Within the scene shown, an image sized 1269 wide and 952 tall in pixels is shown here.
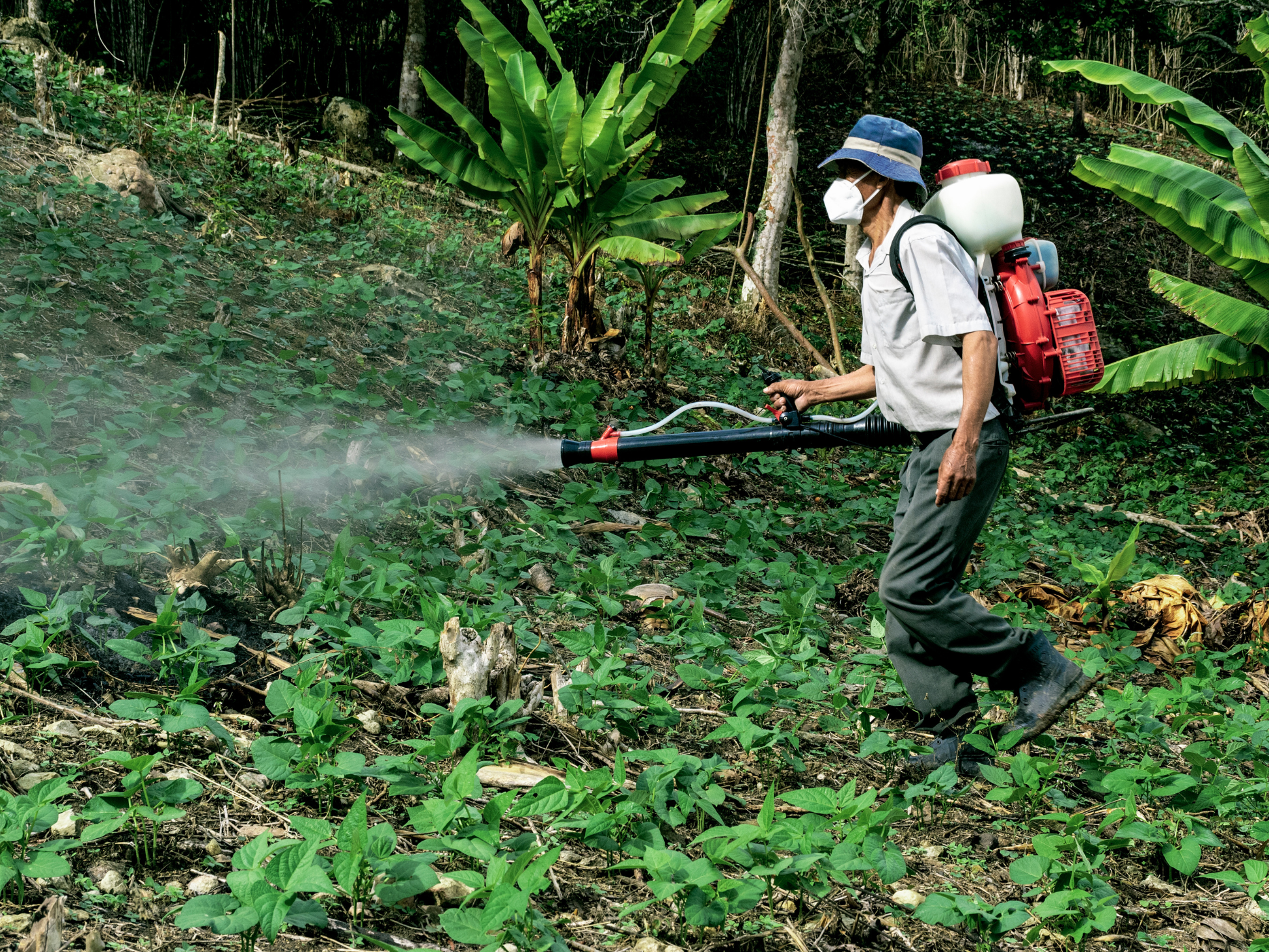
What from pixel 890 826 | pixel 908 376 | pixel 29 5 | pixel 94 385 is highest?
pixel 29 5

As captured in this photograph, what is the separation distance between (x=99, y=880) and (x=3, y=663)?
2.68 ft

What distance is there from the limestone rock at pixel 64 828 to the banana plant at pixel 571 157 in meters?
5.28

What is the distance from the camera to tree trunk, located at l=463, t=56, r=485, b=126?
1370 centimetres

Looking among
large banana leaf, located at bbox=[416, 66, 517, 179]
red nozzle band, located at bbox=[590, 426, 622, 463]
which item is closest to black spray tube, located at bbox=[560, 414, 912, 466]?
red nozzle band, located at bbox=[590, 426, 622, 463]

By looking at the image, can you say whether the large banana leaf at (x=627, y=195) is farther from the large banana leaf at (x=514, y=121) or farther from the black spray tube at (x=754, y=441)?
the black spray tube at (x=754, y=441)

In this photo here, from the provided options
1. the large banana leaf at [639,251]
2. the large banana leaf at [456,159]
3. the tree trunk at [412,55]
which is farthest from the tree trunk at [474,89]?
the large banana leaf at [639,251]

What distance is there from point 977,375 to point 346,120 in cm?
1237

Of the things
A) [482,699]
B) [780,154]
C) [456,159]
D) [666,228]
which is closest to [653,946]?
[482,699]

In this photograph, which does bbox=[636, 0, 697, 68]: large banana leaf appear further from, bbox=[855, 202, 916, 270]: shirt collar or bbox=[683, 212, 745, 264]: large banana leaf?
bbox=[855, 202, 916, 270]: shirt collar

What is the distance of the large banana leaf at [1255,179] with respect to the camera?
648 cm

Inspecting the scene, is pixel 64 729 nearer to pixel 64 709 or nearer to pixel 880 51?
pixel 64 709

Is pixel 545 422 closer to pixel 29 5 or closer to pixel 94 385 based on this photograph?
pixel 94 385

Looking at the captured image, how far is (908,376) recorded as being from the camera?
3.17m

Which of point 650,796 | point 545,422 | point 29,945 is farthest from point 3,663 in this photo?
point 545,422
